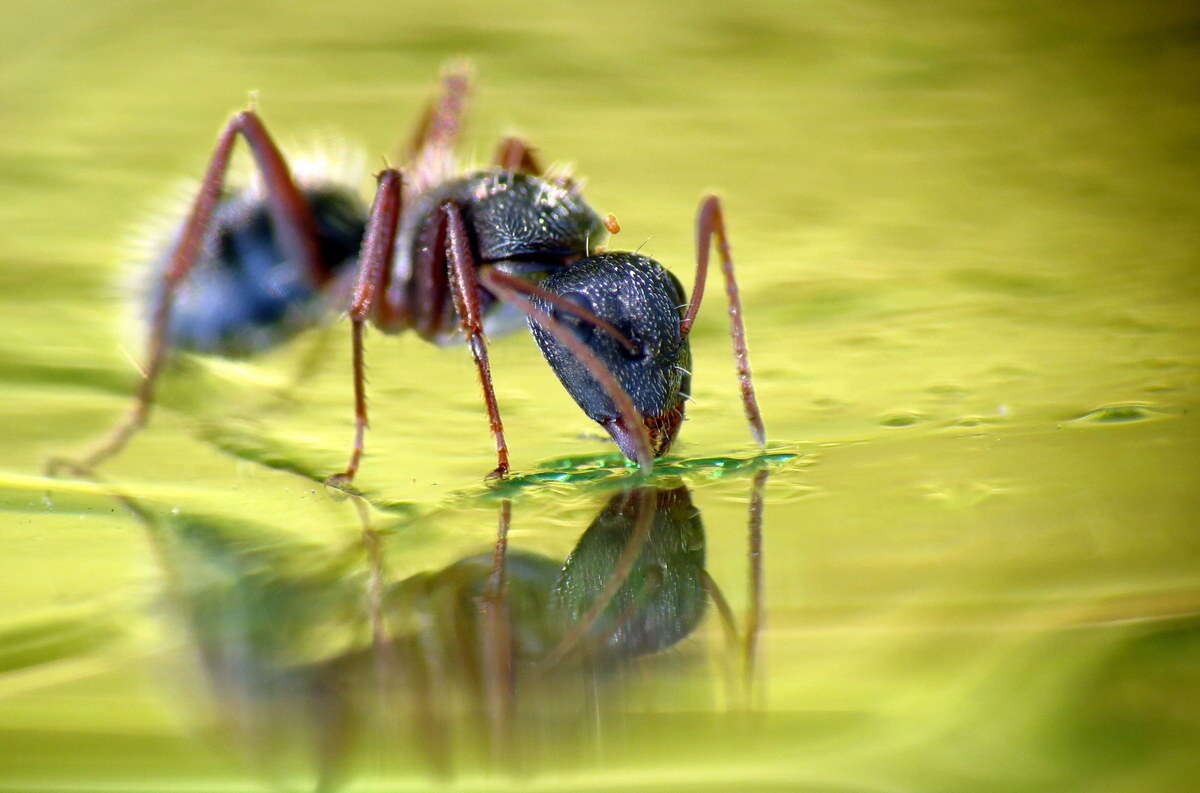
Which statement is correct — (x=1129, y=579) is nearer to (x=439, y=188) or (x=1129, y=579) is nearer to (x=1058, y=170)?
(x=439, y=188)

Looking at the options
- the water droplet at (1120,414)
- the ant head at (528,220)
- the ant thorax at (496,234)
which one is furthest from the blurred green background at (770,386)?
the ant head at (528,220)

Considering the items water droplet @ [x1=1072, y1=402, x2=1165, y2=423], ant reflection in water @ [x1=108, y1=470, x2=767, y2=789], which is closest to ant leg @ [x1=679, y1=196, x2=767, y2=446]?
ant reflection in water @ [x1=108, y1=470, x2=767, y2=789]

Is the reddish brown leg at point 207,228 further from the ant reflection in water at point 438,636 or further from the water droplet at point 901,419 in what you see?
the water droplet at point 901,419

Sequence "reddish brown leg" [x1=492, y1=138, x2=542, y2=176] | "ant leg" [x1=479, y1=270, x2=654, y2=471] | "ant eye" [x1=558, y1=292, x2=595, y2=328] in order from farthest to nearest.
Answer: "reddish brown leg" [x1=492, y1=138, x2=542, y2=176] → "ant eye" [x1=558, y1=292, x2=595, y2=328] → "ant leg" [x1=479, y1=270, x2=654, y2=471]

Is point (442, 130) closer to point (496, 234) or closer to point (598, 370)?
point (496, 234)

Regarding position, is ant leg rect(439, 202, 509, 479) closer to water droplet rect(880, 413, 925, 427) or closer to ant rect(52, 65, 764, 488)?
ant rect(52, 65, 764, 488)

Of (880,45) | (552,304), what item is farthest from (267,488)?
(880,45)
